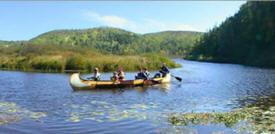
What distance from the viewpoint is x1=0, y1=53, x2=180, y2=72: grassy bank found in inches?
1554

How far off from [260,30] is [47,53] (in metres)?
51.4

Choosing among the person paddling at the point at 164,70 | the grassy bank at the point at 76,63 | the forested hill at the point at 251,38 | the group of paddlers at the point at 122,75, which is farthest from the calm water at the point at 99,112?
the forested hill at the point at 251,38

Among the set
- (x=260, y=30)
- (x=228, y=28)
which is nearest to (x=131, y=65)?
(x=260, y=30)

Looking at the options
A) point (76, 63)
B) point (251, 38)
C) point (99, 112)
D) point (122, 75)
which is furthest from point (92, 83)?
point (251, 38)

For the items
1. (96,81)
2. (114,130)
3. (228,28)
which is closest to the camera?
(114,130)

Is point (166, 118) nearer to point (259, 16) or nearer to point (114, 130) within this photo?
point (114, 130)

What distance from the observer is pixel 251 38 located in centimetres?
7306

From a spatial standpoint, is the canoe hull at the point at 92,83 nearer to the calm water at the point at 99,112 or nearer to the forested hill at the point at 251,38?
the calm water at the point at 99,112

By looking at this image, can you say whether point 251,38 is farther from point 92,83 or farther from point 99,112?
point 99,112

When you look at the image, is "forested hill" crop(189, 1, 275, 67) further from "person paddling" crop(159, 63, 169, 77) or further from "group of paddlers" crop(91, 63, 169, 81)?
"group of paddlers" crop(91, 63, 169, 81)

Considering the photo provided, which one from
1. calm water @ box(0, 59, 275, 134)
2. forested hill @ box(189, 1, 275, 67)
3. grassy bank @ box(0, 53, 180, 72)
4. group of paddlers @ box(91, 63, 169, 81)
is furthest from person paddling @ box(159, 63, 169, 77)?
forested hill @ box(189, 1, 275, 67)

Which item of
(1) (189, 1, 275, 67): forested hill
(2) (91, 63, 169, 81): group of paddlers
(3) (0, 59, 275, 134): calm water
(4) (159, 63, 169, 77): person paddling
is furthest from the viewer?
(1) (189, 1, 275, 67): forested hill

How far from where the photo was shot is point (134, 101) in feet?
53.6

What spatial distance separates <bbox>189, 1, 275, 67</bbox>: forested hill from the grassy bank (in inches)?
1140
